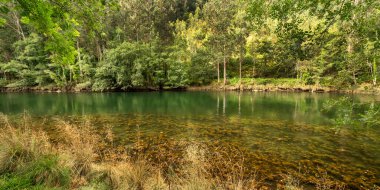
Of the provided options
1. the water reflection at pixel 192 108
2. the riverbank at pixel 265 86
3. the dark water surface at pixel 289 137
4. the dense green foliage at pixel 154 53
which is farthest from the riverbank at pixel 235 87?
the dark water surface at pixel 289 137

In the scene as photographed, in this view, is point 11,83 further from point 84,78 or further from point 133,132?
point 133,132

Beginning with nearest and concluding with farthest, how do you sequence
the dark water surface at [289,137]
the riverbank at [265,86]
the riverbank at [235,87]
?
the dark water surface at [289,137], the riverbank at [265,86], the riverbank at [235,87]

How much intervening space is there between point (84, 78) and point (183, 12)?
109 feet

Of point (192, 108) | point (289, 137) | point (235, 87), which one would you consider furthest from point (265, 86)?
point (289, 137)

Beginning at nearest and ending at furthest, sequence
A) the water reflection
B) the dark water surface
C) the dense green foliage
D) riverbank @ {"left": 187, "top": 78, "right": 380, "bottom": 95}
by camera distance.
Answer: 1. the dark water surface
2. the water reflection
3. riverbank @ {"left": 187, "top": 78, "right": 380, "bottom": 95}
4. the dense green foliage

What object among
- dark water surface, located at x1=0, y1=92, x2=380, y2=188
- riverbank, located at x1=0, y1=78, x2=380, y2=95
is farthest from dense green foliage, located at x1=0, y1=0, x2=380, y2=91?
dark water surface, located at x1=0, y1=92, x2=380, y2=188

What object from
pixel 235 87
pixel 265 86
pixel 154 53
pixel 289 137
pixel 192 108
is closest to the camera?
pixel 289 137

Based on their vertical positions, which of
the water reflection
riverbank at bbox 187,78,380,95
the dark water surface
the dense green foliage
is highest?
the dense green foliage

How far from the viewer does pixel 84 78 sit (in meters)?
40.5

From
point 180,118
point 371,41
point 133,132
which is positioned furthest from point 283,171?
point 180,118

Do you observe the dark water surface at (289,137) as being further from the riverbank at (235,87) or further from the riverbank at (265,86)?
the riverbank at (235,87)

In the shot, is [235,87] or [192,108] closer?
[192,108]

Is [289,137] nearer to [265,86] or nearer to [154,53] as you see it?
[265,86]

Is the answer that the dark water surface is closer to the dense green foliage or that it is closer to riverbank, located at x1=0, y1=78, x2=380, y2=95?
the dense green foliage
